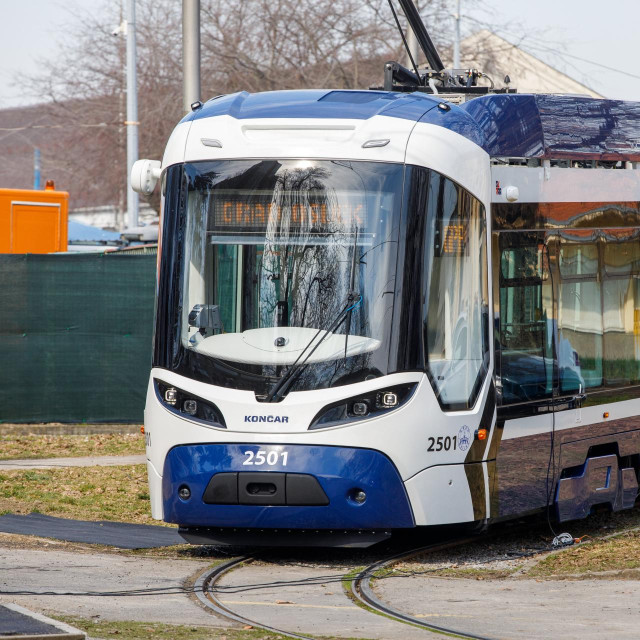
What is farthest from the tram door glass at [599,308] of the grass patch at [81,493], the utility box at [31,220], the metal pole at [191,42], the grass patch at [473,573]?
the utility box at [31,220]

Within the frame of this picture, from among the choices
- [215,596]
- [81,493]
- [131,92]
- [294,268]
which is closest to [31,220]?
[131,92]

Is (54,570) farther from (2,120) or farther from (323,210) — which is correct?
(2,120)

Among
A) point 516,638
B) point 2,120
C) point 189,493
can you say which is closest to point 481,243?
point 189,493

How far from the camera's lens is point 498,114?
9570 mm

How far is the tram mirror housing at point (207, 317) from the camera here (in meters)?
8.83

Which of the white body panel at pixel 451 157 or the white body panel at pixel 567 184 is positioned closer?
the white body panel at pixel 451 157

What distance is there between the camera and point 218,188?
8.96 meters

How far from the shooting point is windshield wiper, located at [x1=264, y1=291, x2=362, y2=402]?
28.0ft

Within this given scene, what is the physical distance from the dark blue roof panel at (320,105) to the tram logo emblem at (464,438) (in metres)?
2.06

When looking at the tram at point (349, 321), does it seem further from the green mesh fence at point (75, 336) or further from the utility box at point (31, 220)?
the utility box at point (31, 220)

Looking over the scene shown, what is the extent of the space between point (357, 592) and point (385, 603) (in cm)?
37

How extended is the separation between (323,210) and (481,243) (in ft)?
3.66

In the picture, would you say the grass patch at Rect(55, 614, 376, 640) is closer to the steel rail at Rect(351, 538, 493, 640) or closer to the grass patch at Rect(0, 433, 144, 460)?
the steel rail at Rect(351, 538, 493, 640)

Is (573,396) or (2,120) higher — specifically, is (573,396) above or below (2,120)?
below
